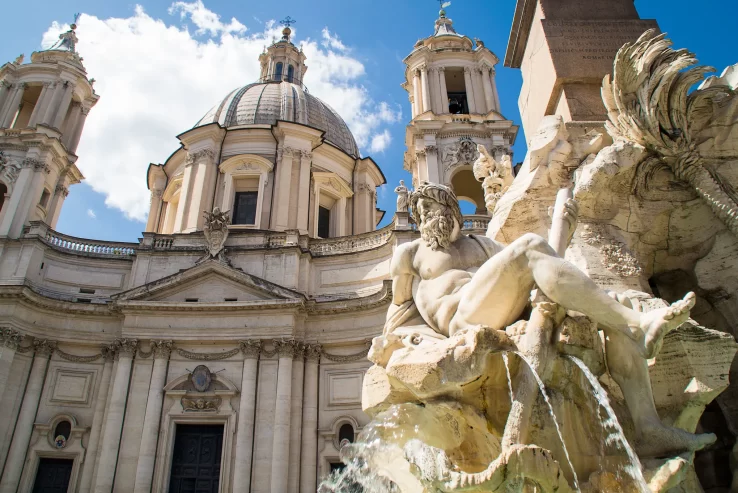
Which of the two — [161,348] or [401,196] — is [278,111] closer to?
[401,196]

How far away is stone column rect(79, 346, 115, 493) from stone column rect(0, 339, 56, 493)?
1825 mm

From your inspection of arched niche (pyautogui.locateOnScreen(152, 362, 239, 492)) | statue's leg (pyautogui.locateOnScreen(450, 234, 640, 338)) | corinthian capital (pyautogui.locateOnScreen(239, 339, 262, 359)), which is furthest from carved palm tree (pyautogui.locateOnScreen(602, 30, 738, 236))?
arched niche (pyautogui.locateOnScreen(152, 362, 239, 492))

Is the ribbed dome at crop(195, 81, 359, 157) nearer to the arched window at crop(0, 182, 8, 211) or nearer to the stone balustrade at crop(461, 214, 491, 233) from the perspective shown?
the arched window at crop(0, 182, 8, 211)

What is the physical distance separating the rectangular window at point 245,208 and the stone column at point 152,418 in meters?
8.51

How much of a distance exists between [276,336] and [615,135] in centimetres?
1561

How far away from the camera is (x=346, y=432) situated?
58.4ft

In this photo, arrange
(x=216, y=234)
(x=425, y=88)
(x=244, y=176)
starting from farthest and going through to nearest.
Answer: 1. (x=244, y=176)
2. (x=425, y=88)
3. (x=216, y=234)

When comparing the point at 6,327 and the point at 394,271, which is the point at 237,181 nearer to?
the point at 6,327

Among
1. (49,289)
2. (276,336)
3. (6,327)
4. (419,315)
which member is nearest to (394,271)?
(419,315)

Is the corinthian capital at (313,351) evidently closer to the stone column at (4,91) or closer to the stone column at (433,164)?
the stone column at (433,164)

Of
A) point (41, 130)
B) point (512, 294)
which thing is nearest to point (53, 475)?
point (41, 130)

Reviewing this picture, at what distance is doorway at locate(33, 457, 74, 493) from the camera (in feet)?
56.0

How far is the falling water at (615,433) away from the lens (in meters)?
2.60

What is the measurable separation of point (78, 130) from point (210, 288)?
12.0 m
